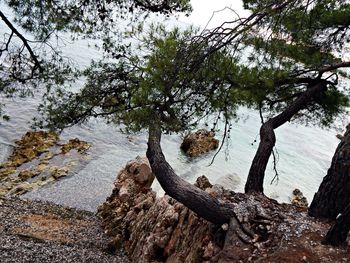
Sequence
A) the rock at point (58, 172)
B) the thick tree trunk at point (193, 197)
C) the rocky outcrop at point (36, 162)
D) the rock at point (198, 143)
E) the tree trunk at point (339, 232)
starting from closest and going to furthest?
the tree trunk at point (339, 232)
the thick tree trunk at point (193, 197)
the rocky outcrop at point (36, 162)
the rock at point (58, 172)
the rock at point (198, 143)

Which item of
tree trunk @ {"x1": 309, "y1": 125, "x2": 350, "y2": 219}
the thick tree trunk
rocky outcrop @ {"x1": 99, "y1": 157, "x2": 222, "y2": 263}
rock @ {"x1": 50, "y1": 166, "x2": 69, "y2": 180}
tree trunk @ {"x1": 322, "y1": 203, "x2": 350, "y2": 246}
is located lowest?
rock @ {"x1": 50, "y1": 166, "x2": 69, "y2": 180}

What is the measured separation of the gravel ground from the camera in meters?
7.15

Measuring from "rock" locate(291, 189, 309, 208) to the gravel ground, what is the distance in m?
10.4

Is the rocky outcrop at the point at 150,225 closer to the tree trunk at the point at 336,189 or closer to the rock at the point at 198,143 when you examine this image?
the tree trunk at the point at 336,189

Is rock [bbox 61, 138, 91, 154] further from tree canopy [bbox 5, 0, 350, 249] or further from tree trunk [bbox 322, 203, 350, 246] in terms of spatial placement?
tree trunk [bbox 322, 203, 350, 246]

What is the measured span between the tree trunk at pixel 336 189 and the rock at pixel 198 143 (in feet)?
47.1

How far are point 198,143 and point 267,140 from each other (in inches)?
578

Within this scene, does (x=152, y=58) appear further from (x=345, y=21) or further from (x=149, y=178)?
(x=149, y=178)

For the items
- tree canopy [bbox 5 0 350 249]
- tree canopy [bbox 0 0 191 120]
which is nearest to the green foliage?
tree canopy [bbox 5 0 350 249]

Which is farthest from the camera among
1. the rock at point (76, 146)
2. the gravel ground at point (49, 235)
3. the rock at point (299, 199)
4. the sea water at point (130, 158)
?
the rock at point (76, 146)

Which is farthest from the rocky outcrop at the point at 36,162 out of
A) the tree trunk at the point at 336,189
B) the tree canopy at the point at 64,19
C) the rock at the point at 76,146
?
the tree trunk at the point at 336,189

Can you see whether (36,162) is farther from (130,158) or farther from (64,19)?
(64,19)

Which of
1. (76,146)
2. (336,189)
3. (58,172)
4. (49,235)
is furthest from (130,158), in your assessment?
(336,189)

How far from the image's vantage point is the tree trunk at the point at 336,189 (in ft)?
18.4
